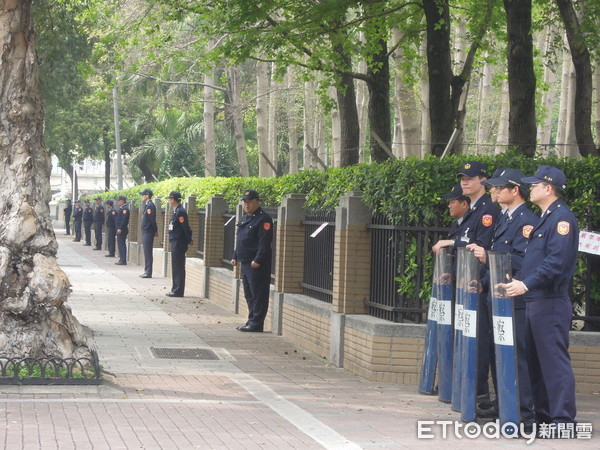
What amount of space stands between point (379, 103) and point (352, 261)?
29.1 ft

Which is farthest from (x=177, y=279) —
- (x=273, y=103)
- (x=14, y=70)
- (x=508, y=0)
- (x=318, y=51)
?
(x=273, y=103)

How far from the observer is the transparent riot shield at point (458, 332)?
873cm

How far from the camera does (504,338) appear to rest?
26.8 ft

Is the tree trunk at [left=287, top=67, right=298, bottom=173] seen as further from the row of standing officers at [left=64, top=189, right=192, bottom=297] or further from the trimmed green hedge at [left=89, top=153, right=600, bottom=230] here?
the trimmed green hedge at [left=89, top=153, right=600, bottom=230]

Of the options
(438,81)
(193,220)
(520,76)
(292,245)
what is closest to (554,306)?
(292,245)

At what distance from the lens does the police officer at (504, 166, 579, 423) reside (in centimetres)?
795

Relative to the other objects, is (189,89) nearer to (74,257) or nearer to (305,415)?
(74,257)

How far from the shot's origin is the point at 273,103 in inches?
1636

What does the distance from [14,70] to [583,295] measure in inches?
240

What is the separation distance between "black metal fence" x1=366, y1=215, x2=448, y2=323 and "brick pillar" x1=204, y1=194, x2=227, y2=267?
984 cm

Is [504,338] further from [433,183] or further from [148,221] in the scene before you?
[148,221]

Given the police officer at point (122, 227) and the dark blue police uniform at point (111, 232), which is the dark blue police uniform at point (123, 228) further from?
the dark blue police uniform at point (111, 232)

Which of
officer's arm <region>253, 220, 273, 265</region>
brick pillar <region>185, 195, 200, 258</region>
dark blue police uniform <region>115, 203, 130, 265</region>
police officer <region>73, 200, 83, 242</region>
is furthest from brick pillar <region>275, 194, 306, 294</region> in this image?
police officer <region>73, 200, 83, 242</region>

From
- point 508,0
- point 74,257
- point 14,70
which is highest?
point 508,0
